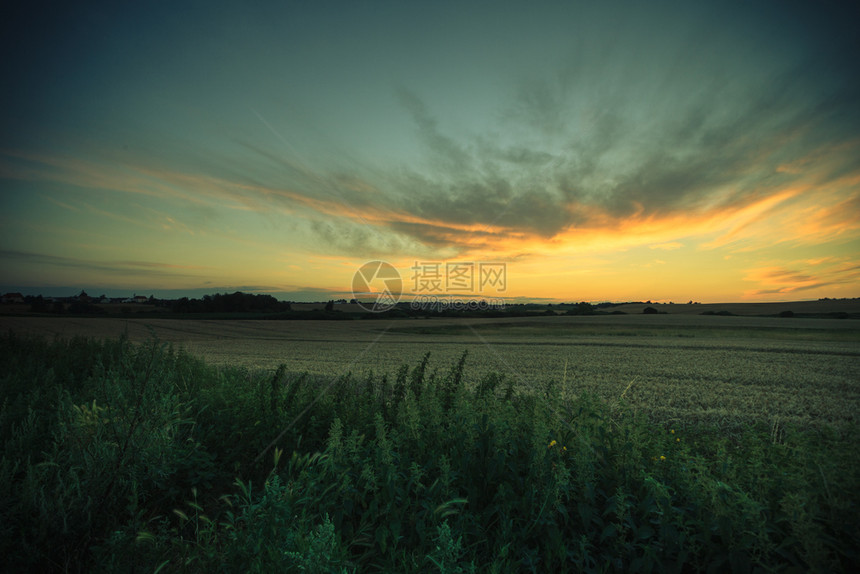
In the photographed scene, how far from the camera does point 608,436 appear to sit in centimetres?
441

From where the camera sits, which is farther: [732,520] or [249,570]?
[732,520]

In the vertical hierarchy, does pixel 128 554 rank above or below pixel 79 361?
below

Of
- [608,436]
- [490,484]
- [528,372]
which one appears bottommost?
[528,372]

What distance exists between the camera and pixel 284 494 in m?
3.43

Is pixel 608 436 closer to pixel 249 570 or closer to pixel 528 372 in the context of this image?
pixel 249 570

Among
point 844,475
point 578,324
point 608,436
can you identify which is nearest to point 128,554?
point 608,436

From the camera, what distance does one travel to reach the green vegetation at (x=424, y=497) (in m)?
2.84

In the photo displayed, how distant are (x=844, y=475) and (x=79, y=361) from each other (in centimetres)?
1248

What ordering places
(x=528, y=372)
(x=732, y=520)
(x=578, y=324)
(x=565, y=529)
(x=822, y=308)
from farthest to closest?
(x=822, y=308) → (x=578, y=324) → (x=528, y=372) → (x=565, y=529) → (x=732, y=520)

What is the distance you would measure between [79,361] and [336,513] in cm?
867

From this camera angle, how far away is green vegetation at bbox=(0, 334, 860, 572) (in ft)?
9.32

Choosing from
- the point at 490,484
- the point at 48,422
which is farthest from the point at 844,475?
the point at 48,422

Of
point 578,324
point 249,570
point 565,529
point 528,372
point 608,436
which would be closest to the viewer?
point 249,570

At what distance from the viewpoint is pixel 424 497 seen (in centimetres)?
361
